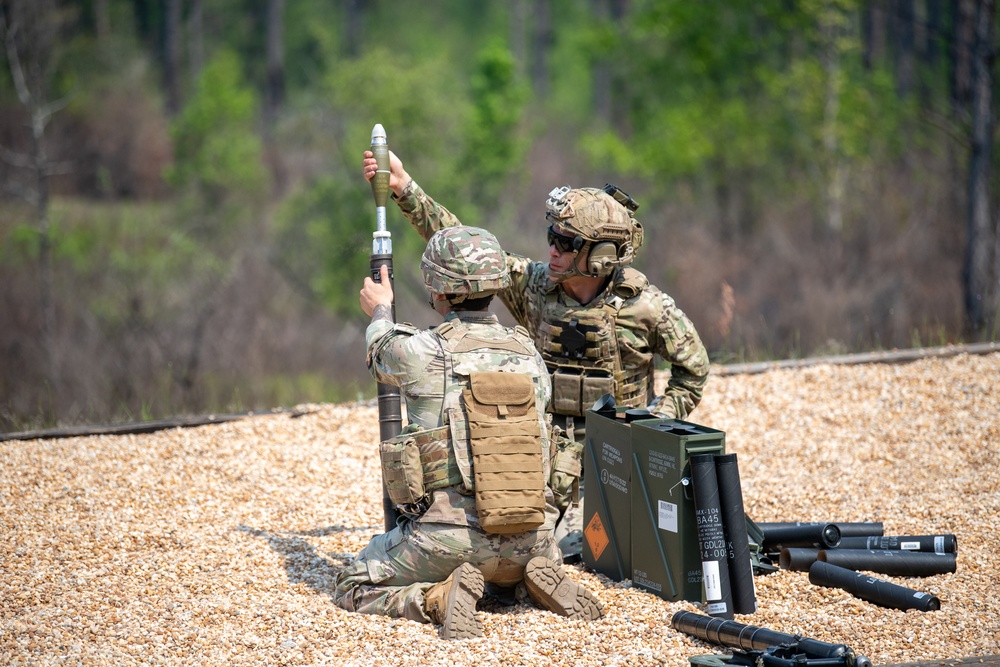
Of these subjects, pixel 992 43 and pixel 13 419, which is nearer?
pixel 13 419

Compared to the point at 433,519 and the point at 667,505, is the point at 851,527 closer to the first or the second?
the point at 667,505

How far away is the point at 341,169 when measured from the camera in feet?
77.6

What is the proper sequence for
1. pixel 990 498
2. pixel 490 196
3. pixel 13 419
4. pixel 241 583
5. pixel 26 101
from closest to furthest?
pixel 241 583 → pixel 990 498 → pixel 13 419 → pixel 26 101 → pixel 490 196

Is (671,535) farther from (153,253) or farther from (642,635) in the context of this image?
(153,253)

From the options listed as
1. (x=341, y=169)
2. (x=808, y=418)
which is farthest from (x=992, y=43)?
(x=341, y=169)

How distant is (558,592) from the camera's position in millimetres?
4895

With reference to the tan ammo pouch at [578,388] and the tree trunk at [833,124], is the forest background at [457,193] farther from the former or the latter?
the tan ammo pouch at [578,388]

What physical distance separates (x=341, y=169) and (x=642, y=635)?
19950 mm

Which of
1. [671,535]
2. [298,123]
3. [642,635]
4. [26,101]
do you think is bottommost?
[642,635]

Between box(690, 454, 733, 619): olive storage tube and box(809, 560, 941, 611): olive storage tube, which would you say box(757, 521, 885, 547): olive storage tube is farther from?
box(690, 454, 733, 619): olive storage tube

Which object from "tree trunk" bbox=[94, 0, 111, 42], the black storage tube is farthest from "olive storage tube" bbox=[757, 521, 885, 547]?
"tree trunk" bbox=[94, 0, 111, 42]

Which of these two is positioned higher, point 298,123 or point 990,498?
point 298,123

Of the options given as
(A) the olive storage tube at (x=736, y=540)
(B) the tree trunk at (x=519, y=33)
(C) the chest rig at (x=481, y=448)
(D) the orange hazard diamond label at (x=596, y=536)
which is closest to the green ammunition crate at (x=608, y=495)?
(D) the orange hazard diamond label at (x=596, y=536)

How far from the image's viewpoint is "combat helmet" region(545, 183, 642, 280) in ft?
19.3
